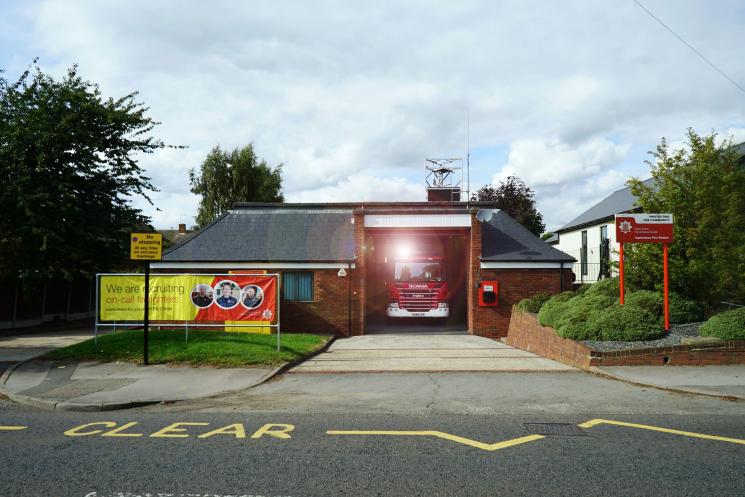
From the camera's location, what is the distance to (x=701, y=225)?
14797 millimetres

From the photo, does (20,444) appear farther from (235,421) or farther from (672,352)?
(672,352)

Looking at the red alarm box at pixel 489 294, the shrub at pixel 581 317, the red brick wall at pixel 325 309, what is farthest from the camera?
the red brick wall at pixel 325 309

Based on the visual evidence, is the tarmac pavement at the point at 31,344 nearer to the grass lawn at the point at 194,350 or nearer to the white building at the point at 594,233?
the grass lawn at the point at 194,350

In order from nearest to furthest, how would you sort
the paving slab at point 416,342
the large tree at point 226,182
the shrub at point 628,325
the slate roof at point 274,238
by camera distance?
1. the shrub at point 628,325
2. the paving slab at point 416,342
3. the slate roof at point 274,238
4. the large tree at point 226,182

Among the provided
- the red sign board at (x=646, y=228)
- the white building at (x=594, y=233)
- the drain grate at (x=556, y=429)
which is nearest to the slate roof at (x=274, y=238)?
the red sign board at (x=646, y=228)

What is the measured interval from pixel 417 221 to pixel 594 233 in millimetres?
19889

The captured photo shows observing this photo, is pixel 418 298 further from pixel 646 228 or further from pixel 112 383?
pixel 112 383

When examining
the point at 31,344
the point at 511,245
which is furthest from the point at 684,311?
the point at 31,344

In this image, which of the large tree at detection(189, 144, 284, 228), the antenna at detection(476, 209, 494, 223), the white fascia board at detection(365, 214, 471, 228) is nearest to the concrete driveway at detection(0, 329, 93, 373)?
the white fascia board at detection(365, 214, 471, 228)

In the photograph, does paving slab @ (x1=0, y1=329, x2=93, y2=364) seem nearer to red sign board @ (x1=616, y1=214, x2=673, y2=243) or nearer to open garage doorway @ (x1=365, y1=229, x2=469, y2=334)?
open garage doorway @ (x1=365, y1=229, x2=469, y2=334)

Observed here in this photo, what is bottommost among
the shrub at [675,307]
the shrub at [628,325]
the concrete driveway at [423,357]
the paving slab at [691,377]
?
the concrete driveway at [423,357]

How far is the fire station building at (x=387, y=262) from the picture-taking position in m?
21.6

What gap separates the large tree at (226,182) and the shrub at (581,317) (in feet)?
123

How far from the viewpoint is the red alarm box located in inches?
843
